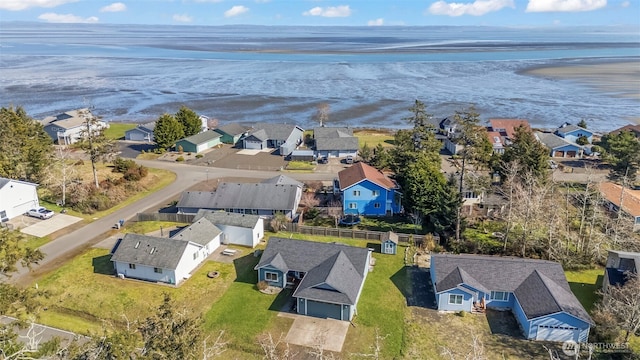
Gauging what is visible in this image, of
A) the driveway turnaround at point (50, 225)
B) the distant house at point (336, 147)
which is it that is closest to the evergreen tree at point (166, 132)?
the distant house at point (336, 147)

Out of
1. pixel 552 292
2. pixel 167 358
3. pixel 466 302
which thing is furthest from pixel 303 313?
pixel 552 292

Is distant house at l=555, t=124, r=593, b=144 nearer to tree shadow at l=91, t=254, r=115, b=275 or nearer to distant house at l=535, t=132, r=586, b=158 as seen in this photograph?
distant house at l=535, t=132, r=586, b=158

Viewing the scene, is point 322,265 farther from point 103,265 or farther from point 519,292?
point 103,265

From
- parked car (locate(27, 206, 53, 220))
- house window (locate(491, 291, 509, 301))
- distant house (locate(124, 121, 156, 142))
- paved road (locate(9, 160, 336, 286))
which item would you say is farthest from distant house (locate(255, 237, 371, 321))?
distant house (locate(124, 121, 156, 142))

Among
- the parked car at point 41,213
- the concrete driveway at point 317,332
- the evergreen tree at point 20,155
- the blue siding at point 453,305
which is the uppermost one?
the evergreen tree at point 20,155

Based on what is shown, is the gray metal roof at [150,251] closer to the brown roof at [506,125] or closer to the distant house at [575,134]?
the brown roof at [506,125]

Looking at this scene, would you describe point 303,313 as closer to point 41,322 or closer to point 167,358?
point 167,358
